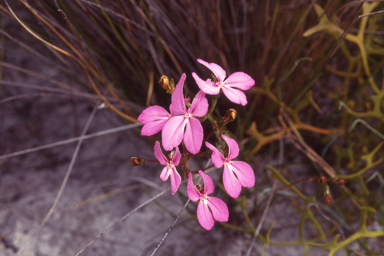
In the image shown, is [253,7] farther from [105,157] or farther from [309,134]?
[105,157]

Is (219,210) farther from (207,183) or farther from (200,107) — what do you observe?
(200,107)

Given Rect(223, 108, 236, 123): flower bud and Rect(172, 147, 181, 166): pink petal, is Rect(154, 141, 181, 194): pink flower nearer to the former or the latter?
Rect(172, 147, 181, 166): pink petal

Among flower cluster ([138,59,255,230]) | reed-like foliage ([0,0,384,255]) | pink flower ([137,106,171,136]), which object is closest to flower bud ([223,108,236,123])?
flower cluster ([138,59,255,230])

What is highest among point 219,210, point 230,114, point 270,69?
point 230,114

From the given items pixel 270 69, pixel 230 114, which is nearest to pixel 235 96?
pixel 230 114

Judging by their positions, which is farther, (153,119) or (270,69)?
(270,69)

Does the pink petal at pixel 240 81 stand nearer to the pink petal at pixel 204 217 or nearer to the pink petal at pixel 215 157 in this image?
the pink petal at pixel 215 157

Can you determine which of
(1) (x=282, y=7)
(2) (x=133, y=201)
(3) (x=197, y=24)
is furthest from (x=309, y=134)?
(2) (x=133, y=201)
